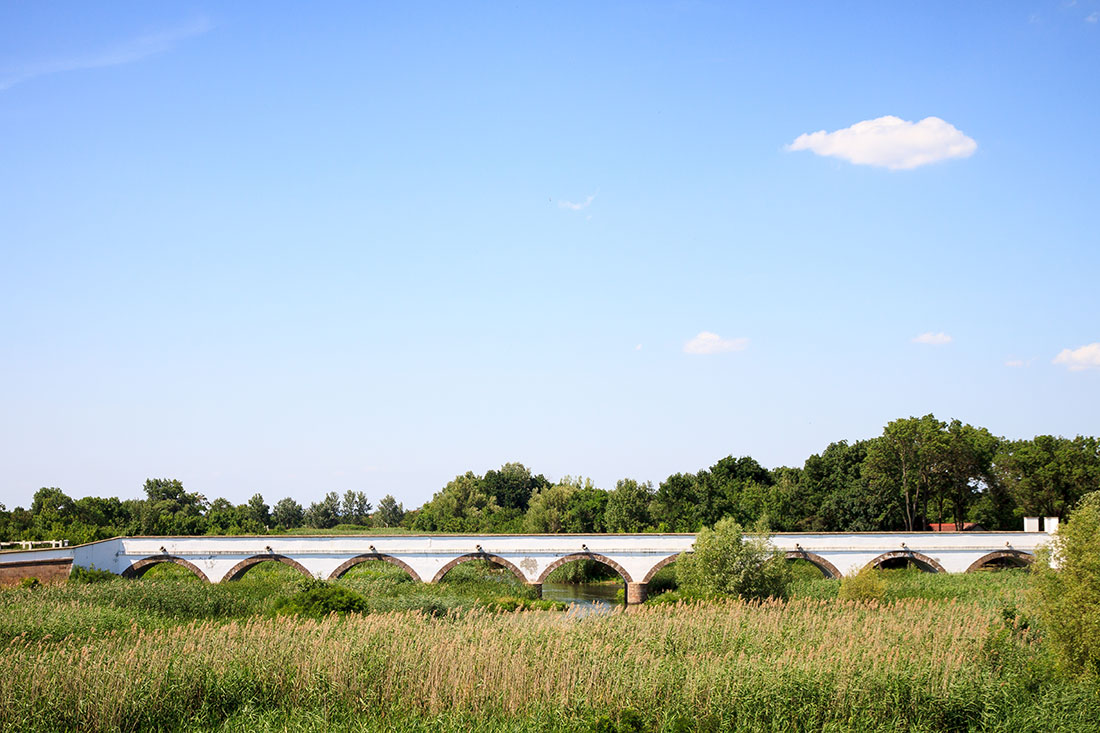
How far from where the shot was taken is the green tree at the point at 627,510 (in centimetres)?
5262

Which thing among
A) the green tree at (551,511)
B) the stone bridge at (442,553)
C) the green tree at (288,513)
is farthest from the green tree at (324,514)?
the stone bridge at (442,553)

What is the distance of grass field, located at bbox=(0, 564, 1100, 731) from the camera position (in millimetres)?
9344

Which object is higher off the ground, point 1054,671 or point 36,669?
point 36,669

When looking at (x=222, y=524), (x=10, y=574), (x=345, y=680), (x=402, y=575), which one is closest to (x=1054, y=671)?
(x=345, y=680)

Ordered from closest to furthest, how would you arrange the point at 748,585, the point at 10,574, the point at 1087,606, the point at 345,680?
the point at 345,680
the point at 1087,606
the point at 748,585
the point at 10,574

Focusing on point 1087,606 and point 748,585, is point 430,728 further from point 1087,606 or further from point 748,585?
point 748,585

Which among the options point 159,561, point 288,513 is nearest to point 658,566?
point 159,561

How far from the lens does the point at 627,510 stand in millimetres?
53000

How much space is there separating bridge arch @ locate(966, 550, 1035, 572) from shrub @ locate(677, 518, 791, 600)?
1241 centimetres

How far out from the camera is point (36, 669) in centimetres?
948

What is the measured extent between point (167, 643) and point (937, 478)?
4595 centimetres

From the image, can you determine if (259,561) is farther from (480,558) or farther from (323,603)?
(323,603)

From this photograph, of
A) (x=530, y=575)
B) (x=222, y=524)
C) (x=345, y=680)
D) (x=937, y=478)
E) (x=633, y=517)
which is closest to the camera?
(x=345, y=680)

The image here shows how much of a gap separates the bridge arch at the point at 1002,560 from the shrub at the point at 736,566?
12.4 meters
